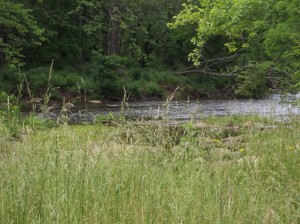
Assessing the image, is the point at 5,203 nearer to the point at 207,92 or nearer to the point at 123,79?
the point at 123,79

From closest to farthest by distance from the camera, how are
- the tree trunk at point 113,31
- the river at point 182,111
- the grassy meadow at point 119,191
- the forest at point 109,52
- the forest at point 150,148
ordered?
the grassy meadow at point 119,191 < the forest at point 150,148 < the river at point 182,111 < the forest at point 109,52 < the tree trunk at point 113,31

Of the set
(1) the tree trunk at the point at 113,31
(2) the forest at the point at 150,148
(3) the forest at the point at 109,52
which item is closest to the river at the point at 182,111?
(2) the forest at the point at 150,148

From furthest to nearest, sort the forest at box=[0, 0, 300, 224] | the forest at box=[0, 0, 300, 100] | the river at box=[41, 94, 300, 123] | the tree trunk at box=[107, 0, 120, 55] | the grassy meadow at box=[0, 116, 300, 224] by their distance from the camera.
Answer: the tree trunk at box=[107, 0, 120, 55] → the forest at box=[0, 0, 300, 100] → the river at box=[41, 94, 300, 123] → the forest at box=[0, 0, 300, 224] → the grassy meadow at box=[0, 116, 300, 224]

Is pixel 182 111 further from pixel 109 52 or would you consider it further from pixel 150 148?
pixel 150 148

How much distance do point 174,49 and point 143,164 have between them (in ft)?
111

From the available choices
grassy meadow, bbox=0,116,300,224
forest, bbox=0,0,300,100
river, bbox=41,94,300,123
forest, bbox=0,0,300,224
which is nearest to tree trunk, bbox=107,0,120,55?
forest, bbox=0,0,300,100

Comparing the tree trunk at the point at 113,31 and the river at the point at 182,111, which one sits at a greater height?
the tree trunk at the point at 113,31

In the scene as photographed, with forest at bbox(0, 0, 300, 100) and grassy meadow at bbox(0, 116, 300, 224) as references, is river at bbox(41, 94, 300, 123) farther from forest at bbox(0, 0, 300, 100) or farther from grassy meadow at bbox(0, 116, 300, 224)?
forest at bbox(0, 0, 300, 100)

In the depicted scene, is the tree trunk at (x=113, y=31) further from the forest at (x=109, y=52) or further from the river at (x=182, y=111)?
the river at (x=182, y=111)

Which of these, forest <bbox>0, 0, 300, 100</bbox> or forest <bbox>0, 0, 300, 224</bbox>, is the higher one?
A: forest <bbox>0, 0, 300, 100</bbox>

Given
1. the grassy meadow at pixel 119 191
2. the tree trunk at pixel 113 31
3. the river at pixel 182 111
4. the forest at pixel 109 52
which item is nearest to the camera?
the grassy meadow at pixel 119 191

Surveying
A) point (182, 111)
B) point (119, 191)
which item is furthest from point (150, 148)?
point (182, 111)

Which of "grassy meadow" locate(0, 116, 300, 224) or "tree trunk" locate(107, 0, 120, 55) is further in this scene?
"tree trunk" locate(107, 0, 120, 55)

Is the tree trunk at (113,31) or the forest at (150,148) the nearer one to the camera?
the forest at (150,148)
